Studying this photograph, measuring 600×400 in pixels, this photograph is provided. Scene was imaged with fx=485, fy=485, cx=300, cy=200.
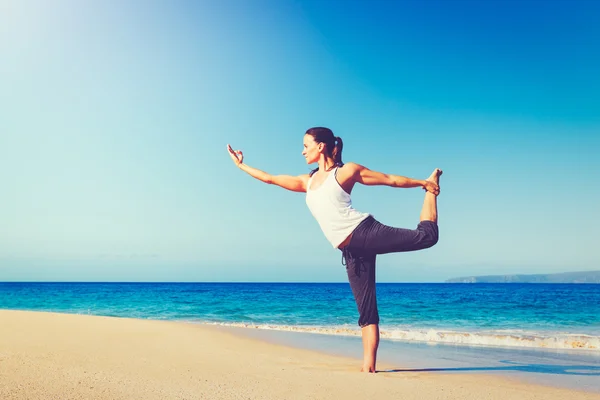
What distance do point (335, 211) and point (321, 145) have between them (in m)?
0.72

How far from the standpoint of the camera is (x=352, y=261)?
481 cm

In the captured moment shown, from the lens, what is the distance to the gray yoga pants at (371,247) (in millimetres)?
4348

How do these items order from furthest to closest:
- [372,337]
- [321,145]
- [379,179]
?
1. [372,337]
2. [321,145]
3. [379,179]

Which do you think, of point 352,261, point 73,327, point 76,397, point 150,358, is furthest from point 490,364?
point 73,327

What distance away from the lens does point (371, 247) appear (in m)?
4.51

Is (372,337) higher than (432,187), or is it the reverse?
(432,187)

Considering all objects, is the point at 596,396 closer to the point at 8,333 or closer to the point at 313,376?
the point at 313,376

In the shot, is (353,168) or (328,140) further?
(328,140)

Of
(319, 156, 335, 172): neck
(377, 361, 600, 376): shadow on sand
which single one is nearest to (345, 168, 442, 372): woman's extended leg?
(319, 156, 335, 172): neck

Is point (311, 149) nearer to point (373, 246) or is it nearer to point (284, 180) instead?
point (284, 180)

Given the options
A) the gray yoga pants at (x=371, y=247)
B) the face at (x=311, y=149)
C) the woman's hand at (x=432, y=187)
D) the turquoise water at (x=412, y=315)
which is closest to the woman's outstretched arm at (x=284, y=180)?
the face at (x=311, y=149)

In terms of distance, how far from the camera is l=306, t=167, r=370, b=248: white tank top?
4477 millimetres

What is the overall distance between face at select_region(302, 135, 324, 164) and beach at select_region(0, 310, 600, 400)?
6.85 feet

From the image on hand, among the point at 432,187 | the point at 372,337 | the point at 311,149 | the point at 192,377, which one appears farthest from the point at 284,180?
the point at 192,377
